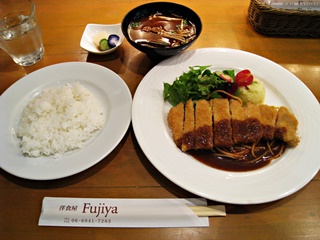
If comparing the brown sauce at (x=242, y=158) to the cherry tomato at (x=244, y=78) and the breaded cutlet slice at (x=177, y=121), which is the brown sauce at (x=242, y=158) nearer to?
the breaded cutlet slice at (x=177, y=121)

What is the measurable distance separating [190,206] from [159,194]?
221 millimetres

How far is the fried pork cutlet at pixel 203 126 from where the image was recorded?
1714 mm

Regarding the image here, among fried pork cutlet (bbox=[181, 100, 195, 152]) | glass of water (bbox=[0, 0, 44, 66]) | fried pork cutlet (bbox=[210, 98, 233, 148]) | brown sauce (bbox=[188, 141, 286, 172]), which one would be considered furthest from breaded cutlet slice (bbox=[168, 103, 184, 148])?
glass of water (bbox=[0, 0, 44, 66])

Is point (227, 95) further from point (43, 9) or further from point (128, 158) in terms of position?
point (43, 9)

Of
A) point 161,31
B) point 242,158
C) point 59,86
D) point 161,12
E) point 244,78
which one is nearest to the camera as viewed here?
point 242,158

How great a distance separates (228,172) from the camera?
5.32ft

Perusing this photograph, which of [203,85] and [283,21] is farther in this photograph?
[283,21]

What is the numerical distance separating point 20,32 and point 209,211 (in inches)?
86.0

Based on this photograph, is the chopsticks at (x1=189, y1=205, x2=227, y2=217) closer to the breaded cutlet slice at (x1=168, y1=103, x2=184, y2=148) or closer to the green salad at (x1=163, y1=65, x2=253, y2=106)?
the breaded cutlet slice at (x1=168, y1=103, x2=184, y2=148)

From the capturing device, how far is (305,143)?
1705 mm

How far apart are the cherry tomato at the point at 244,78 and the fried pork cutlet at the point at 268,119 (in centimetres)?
24

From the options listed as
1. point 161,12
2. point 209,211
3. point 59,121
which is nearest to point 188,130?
point 209,211

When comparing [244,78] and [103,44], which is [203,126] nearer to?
[244,78]

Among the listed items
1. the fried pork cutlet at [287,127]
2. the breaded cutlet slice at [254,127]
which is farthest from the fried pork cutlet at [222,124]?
the fried pork cutlet at [287,127]
